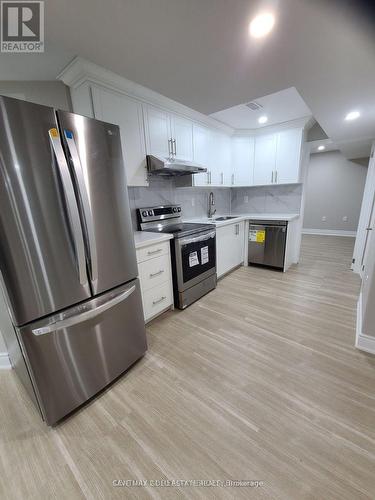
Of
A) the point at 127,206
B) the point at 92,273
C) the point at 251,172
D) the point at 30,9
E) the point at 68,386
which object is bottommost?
the point at 68,386

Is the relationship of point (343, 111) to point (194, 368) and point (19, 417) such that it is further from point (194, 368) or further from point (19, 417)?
point (19, 417)

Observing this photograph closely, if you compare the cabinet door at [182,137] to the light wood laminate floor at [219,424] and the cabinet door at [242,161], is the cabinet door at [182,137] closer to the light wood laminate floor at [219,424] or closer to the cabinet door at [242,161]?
the cabinet door at [242,161]

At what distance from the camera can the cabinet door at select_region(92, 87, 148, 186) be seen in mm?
1769

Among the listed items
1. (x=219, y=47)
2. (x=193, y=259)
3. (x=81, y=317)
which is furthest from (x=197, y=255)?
(x=219, y=47)

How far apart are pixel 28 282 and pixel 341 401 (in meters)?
2.01

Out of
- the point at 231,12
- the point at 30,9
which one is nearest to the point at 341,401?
the point at 231,12

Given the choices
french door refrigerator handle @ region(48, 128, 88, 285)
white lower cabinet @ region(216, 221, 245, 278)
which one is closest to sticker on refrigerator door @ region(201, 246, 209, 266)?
white lower cabinet @ region(216, 221, 245, 278)

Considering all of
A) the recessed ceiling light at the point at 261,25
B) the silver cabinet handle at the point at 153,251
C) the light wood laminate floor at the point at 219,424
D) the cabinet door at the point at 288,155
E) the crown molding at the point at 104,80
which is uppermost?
the crown molding at the point at 104,80

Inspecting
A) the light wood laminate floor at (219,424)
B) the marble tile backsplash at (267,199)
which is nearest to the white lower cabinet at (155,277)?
the light wood laminate floor at (219,424)

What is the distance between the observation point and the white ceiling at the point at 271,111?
7.75ft

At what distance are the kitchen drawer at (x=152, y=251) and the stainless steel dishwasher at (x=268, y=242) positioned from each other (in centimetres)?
205

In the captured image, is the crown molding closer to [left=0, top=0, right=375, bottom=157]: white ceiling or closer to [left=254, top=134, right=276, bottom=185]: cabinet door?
[left=0, top=0, right=375, bottom=157]: white ceiling

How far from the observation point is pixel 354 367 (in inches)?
61.0

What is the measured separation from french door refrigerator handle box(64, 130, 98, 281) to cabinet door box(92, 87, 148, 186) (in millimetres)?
889
